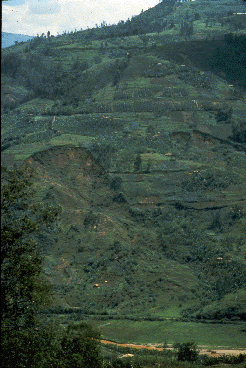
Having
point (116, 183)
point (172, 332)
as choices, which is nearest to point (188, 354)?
point (172, 332)

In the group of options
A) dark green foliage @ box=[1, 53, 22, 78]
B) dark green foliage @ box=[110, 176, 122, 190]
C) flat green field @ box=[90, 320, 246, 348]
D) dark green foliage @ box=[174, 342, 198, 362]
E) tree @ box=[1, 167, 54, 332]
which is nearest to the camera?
tree @ box=[1, 167, 54, 332]

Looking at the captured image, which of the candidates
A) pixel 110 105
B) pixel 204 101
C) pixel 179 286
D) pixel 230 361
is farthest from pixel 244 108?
pixel 230 361

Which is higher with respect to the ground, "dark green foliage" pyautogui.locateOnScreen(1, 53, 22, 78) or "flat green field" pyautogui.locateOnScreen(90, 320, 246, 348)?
"dark green foliage" pyautogui.locateOnScreen(1, 53, 22, 78)

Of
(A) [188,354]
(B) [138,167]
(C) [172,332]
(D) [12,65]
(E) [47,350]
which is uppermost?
(D) [12,65]

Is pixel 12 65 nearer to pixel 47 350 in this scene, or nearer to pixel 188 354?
pixel 188 354

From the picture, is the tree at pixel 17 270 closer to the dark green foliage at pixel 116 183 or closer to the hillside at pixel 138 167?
the hillside at pixel 138 167

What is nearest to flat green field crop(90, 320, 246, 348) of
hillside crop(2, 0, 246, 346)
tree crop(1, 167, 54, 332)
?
hillside crop(2, 0, 246, 346)

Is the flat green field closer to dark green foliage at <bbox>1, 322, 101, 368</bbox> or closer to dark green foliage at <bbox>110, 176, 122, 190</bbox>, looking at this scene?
dark green foliage at <bbox>1, 322, 101, 368</bbox>

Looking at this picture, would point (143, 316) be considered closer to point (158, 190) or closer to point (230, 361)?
point (230, 361)
